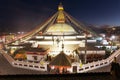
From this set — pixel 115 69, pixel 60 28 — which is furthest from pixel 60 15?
pixel 115 69

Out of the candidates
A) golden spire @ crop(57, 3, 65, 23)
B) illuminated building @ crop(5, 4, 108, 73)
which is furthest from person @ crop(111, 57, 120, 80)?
golden spire @ crop(57, 3, 65, 23)

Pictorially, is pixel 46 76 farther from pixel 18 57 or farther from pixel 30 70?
pixel 18 57

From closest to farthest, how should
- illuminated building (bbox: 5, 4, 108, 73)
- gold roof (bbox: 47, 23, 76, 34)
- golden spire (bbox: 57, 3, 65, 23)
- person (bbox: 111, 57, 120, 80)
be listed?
person (bbox: 111, 57, 120, 80), illuminated building (bbox: 5, 4, 108, 73), gold roof (bbox: 47, 23, 76, 34), golden spire (bbox: 57, 3, 65, 23)

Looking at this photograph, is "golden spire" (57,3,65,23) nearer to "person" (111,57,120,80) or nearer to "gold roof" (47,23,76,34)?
"gold roof" (47,23,76,34)

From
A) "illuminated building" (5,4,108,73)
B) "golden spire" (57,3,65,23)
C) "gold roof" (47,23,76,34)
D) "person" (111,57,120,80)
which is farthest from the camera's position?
"golden spire" (57,3,65,23)

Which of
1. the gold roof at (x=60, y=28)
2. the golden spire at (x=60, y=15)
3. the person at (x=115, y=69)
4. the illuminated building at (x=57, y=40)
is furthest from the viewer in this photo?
the golden spire at (x=60, y=15)

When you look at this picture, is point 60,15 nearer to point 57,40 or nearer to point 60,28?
point 60,28

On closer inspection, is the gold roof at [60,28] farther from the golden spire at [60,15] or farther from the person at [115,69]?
the person at [115,69]

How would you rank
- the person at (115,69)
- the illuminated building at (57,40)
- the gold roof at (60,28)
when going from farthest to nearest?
the gold roof at (60,28)
the illuminated building at (57,40)
the person at (115,69)

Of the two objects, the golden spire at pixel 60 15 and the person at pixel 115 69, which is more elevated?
the golden spire at pixel 60 15

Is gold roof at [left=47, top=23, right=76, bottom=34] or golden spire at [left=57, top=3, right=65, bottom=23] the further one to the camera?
golden spire at [left=57, top=3, right=65, bottom=23]

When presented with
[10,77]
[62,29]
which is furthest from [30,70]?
[62,29]

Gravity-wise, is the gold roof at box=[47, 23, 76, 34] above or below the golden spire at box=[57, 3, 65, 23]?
below

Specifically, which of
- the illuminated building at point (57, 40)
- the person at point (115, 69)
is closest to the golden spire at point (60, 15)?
the illuminated building at point (57, 40)
